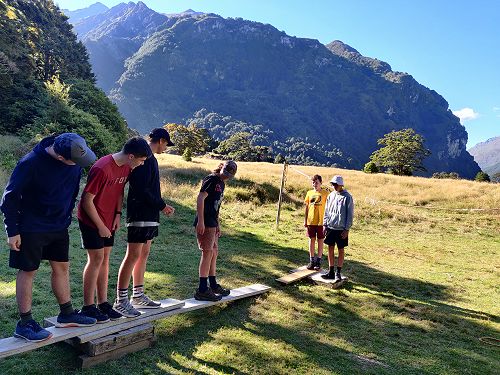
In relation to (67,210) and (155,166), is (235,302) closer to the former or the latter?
(155,166)

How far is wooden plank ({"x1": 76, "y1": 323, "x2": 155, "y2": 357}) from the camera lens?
3.93m

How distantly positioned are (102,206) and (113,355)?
158cm

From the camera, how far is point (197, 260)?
8.76 meters

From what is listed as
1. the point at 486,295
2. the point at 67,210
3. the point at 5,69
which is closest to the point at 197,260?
the point at 67,210

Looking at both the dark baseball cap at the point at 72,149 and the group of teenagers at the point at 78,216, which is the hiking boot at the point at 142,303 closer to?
the group of teenagers at the point at 78,216

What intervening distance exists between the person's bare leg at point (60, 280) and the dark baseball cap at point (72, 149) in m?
1.05

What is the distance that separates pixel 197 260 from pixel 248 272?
1.28 meters

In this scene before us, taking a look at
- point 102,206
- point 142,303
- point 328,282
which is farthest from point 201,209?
point 328,282

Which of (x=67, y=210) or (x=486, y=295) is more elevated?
(x=67, y=210)

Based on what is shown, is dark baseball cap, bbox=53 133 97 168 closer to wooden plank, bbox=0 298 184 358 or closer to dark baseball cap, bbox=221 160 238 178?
wooden plank, bbox=0 298 184 358

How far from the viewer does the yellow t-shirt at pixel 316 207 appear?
328 inches

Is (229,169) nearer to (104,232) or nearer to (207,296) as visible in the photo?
(207,296)

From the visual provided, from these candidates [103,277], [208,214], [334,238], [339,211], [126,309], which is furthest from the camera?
[334,238]

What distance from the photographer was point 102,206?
13.3 ft
